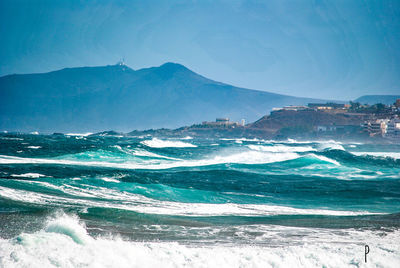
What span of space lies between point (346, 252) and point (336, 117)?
126811 millimetres

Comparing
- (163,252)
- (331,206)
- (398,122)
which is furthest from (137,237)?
(398,122)

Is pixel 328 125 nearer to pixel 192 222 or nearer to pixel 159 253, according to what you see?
pixel 192 222

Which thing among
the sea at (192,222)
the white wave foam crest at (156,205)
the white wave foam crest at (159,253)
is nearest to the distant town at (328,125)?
the sea at (192,222)

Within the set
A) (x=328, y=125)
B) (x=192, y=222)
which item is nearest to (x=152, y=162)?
(x=192, y=222)

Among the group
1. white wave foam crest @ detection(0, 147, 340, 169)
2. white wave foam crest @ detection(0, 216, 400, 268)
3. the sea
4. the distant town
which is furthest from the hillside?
white wave foam crest @ detection(0, 216, 400, 268)

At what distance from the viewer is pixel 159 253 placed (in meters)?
6.88

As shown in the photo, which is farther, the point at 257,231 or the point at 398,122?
the point at 398,122

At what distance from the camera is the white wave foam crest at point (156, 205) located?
11.7m

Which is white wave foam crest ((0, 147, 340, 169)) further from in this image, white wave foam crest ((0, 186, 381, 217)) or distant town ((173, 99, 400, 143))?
distant town ((173, 99, 400, 143))

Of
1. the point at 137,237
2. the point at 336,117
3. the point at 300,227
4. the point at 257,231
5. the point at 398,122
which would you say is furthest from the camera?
the point at 336,117

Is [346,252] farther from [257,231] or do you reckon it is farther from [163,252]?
[163,252]

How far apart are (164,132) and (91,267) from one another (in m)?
139

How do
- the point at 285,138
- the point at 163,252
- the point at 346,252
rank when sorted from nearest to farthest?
the point at 163,252
the point at 346,252
the point at 285,138

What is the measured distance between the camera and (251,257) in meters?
6.98
